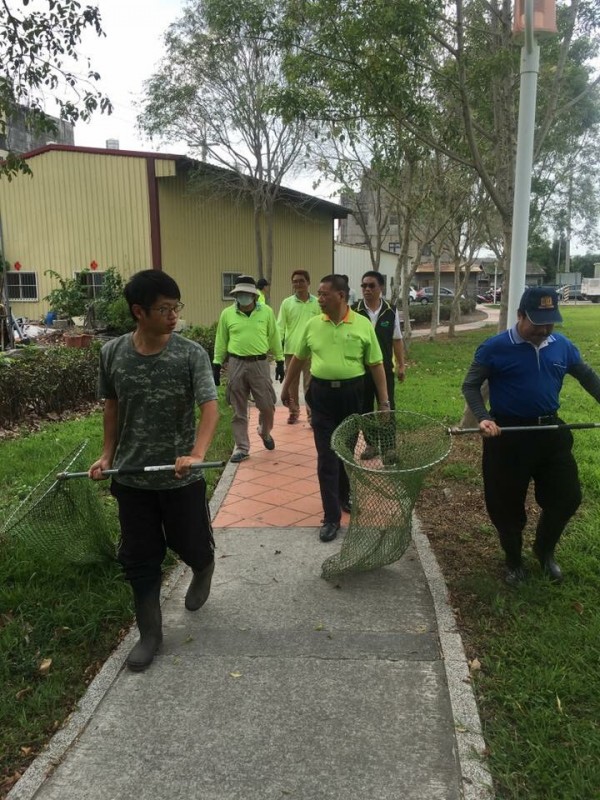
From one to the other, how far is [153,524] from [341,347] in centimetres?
190

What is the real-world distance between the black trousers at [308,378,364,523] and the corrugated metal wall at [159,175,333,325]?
13.9m

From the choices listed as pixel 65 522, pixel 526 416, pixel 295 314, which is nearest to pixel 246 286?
pixel 295 314

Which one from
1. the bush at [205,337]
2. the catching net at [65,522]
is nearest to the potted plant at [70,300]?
the bush at [205,337]

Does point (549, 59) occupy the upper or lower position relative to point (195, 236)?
upper

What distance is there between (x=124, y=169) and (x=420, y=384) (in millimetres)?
10804

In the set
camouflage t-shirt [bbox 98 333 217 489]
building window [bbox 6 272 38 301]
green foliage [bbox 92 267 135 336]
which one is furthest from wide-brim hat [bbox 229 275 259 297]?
building window [bbox 6 272 38 301]

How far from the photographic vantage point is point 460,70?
257 inches

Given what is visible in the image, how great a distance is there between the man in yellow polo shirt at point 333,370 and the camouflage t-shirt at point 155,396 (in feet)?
5.04

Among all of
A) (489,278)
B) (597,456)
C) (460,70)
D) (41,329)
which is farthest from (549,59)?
(489,278)

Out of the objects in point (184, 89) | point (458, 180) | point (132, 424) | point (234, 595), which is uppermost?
point (184, 89)

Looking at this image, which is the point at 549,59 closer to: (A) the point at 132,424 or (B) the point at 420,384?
(B) the point at 420,384

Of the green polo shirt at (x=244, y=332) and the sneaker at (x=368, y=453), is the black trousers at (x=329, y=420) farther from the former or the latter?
the green polo shirt at (x=244, y=332)

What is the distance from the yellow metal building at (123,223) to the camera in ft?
56.6

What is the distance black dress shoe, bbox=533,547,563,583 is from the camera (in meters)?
3.74
